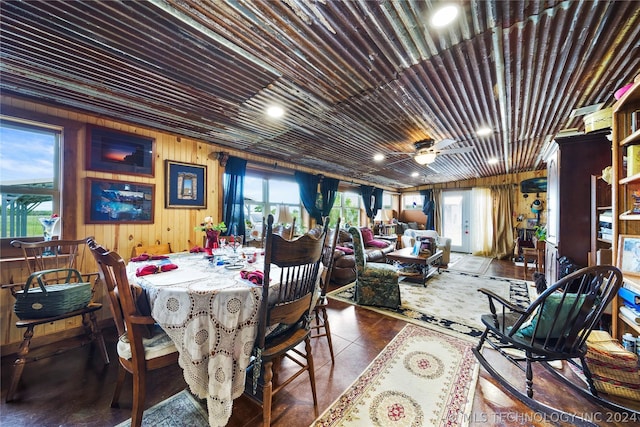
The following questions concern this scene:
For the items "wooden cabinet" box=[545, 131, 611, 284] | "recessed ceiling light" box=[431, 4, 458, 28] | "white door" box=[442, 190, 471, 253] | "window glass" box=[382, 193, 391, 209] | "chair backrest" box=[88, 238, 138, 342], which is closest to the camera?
"chair backrest" box=[88, 238, 138, 342]

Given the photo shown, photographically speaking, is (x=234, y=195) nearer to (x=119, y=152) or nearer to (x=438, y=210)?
(x=119, y=152)

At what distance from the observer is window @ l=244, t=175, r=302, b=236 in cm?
448

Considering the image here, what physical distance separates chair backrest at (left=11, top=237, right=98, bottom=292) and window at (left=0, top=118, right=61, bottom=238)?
0.23 m

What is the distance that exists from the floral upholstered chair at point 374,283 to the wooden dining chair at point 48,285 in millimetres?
2689

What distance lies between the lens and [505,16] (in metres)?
1.38

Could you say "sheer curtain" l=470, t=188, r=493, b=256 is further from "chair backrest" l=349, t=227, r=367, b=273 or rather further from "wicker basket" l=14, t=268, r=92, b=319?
"wicker basket" l=14, t=268, r=92, b=319

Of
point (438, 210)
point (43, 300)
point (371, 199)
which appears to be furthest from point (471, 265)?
point (43, 300)

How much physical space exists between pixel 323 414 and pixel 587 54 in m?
3.07

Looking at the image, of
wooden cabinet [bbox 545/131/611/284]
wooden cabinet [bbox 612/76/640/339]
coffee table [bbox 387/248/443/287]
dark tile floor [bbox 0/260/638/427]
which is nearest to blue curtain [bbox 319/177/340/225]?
coffee table [bbox 387/248/443/287]

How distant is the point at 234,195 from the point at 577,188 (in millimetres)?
4525

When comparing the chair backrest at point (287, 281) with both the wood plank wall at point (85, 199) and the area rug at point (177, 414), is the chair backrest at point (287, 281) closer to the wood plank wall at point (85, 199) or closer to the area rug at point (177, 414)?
the area rug at point (177, 414)

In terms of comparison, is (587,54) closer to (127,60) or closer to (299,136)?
(299,136)

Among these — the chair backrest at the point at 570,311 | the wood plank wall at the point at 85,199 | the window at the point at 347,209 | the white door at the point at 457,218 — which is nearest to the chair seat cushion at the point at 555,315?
the chair backrest at the point at 570,311

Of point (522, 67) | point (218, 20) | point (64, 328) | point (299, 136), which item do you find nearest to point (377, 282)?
point (299, 136)
